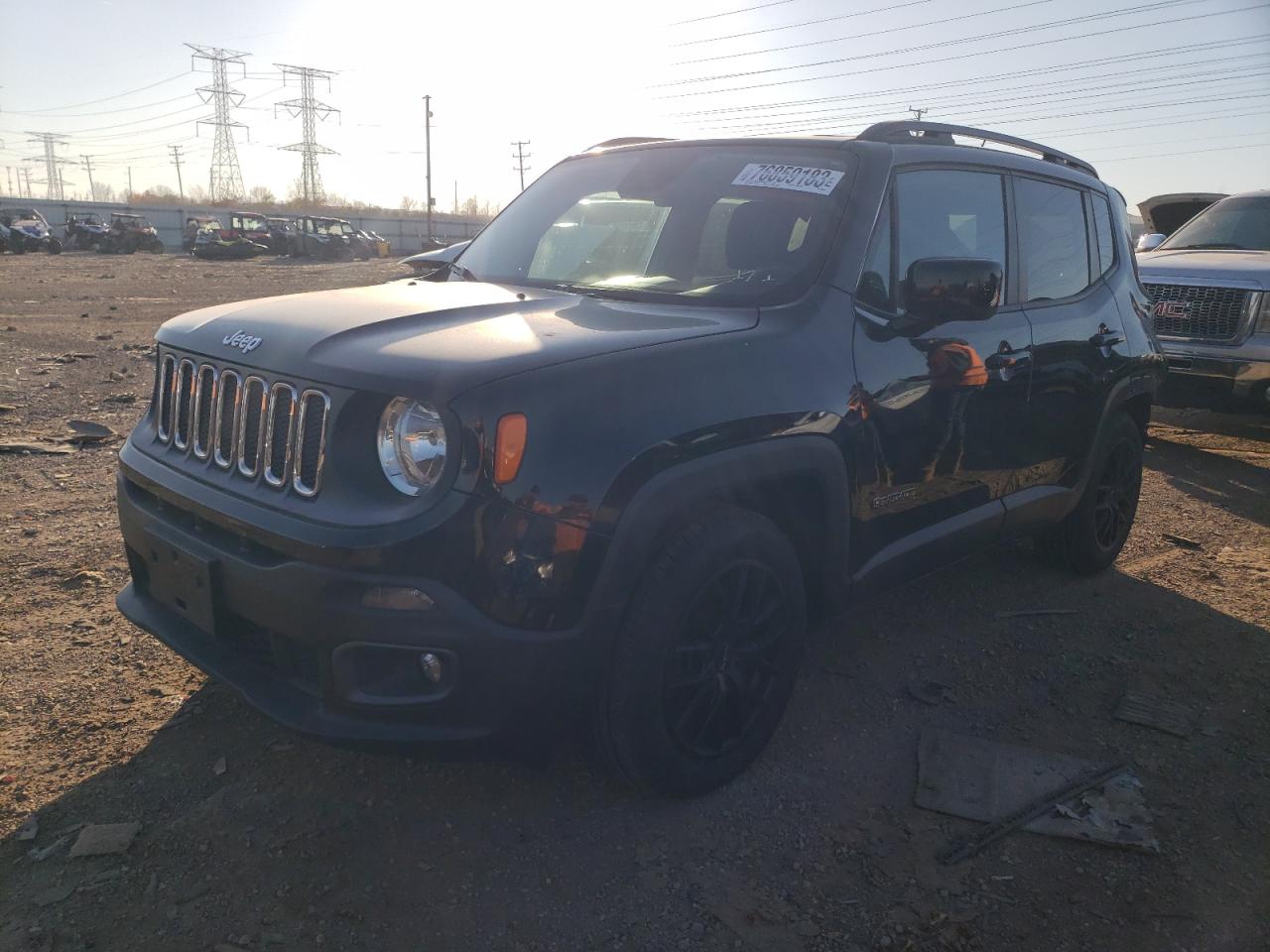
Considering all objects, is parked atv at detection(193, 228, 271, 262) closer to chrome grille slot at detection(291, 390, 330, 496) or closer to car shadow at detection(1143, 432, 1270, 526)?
car shadow at detection(1143, 432, 1270, 526)

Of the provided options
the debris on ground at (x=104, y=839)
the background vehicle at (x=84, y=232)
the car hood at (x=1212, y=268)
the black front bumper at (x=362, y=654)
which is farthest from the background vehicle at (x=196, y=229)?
the black front bumper at (x=362, y=654)

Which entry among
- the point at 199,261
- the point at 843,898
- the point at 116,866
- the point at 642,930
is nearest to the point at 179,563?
the point at 116,866

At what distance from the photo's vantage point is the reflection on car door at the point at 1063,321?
3885mm

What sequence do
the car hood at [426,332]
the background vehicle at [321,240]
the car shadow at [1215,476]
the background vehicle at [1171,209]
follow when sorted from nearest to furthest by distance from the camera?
1. the car hood at [426,332]
2. the car shadow at [1215,476]
3. the background vehicle at [1171,209]
4. the background vehicle at [321,240]

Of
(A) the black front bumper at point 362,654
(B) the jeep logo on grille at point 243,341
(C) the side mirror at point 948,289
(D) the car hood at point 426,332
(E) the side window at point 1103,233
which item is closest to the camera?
(A) the black front bumper at point 362,654

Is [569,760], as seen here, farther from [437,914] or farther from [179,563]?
[179,563]

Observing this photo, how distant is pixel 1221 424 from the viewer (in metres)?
9.01

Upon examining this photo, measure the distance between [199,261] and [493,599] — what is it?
3952cm

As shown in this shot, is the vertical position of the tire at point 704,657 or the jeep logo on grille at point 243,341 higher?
the jeep logo on grille at point 243,341

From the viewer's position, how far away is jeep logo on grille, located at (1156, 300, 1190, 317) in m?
7.63

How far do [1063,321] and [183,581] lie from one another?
338 cm

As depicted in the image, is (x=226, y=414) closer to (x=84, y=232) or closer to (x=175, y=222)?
(x=84, y=232)

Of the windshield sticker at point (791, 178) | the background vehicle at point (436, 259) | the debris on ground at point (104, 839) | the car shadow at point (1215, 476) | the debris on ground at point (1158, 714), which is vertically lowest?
the debris on ground at point (1158, 714)

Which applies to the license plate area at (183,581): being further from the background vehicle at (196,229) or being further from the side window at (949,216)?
the background vehicle at (196,229)
